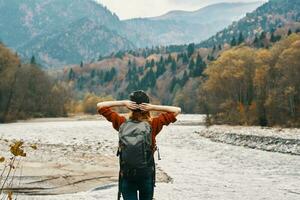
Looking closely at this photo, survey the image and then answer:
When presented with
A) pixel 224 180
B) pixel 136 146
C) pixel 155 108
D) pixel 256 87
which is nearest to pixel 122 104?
pixel 155 108

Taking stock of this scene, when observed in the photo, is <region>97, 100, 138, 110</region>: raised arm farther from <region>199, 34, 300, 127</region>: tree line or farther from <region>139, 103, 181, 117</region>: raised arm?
<region>199, 34, 300, 127</region>: tree line

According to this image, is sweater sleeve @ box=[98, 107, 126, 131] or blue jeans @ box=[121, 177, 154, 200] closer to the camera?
blue jeans @ box=[121, 177, 154, 200]

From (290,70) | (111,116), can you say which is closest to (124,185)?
(111,116)

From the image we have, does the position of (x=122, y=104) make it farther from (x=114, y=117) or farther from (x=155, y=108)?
(x=155, y=108)

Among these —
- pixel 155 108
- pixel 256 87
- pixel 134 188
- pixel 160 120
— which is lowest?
pixel 134 188

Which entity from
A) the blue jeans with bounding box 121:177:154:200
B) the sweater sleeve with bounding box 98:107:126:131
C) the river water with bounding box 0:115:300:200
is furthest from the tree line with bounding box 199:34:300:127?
the blue jeans with bounding box 121:177:154:200

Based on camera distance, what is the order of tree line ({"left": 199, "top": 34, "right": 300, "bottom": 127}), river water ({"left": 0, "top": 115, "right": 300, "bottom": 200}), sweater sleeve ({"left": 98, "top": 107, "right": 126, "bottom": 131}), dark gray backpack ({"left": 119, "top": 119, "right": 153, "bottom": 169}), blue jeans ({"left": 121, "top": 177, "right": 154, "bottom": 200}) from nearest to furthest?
dark gray backpack ({"left": 119, "top": 119, "right": 153, "bottom": 169})
blue jeans ({"left": 121, "top": 177, "right": 154, "bottom": 200})
sweater sleeve ({"left": 98, "top": 107, "right": 126, "bottom": 131})
river water ({"left": 0, "top": 115, "right": 300, "bottom": 200})
tree line ({"left": 199, "top": 34, "right": 300, "bottom": 127})

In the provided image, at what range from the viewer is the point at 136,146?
6176mm

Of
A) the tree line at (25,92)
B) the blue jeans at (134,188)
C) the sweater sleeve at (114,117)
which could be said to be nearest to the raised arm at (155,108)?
the sweater sleeve at (114,117)

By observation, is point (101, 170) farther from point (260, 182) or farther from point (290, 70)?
A: point (290, 70)

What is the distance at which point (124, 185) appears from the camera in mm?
6344

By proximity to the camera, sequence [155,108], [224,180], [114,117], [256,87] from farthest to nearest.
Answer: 1. [256,87]
2. [224,180]
3. [114,117]
4. [155,108]

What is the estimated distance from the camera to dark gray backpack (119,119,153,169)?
6.17 meters

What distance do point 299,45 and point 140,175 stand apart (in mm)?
61119
